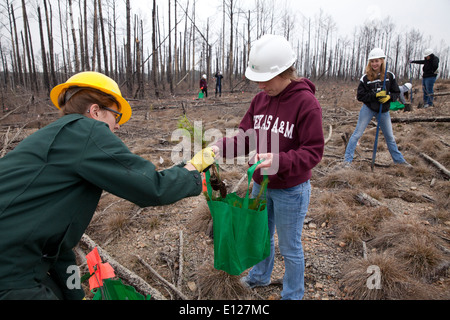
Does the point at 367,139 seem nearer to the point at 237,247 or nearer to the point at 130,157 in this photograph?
the point at 237,247

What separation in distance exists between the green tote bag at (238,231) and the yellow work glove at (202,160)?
0.49 ft

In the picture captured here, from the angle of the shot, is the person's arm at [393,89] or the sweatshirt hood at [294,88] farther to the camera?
the person's arm at [393,89]

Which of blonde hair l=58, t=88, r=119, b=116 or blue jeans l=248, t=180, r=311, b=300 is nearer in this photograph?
blonde hair l=58, t=88, r=119, b=116

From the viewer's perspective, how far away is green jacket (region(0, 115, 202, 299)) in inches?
43.1

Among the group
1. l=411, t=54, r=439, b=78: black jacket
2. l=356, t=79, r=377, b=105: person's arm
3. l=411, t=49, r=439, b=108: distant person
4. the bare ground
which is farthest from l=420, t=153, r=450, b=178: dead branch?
l=411, t=54, r=439, b=78: black jacket

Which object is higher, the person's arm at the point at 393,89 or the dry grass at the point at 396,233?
the person's arm at the point at 393,89

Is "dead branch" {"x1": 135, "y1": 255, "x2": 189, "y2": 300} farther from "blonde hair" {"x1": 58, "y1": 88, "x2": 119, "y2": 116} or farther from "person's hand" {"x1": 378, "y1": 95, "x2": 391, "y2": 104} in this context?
"person's hand" {"x1": 378, "y1": 95, "x2": 391, "y2": 104}

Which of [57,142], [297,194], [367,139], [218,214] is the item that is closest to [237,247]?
[218,214]

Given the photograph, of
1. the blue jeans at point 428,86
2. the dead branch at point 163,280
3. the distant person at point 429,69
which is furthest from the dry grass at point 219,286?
the blue jeans at point 428,86

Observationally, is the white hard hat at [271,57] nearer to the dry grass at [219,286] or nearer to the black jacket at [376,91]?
the dry grass at [219,286]

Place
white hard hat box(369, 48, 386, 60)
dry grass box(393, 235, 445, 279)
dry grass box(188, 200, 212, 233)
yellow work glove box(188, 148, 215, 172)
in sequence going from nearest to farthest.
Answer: yellow work glove box(188, 148, 215, 172) < dry grass box(393, 235, 445, 279) < dry grass box(188, 200, 212, 233) < white hard hat box(369, 48, 386, 60)

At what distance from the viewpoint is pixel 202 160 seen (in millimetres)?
1620

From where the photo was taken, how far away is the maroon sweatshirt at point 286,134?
164 cm

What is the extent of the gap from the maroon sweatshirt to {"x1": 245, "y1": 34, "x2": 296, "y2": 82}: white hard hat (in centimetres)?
16
